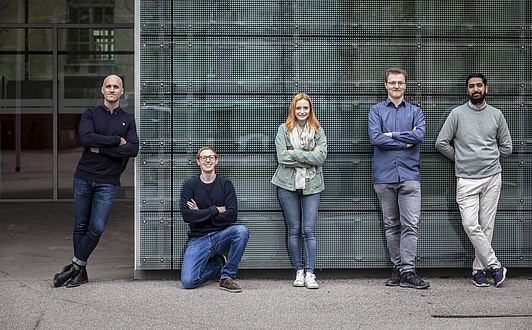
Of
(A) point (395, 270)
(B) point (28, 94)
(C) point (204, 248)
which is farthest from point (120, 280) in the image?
(B) point (28, 94)

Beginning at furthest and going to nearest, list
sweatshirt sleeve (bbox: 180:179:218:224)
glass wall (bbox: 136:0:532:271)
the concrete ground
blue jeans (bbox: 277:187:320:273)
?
glass wall (bbox: 136:0:532:271)
blue jeans (bbox: 277:187:320:273)
sweatshirt sleeve (bbox: 180:179:218:224)
the concrete ground

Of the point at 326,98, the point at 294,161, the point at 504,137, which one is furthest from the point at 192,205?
the point at 504,137

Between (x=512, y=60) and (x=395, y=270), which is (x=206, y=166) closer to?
(x=395, y=270)

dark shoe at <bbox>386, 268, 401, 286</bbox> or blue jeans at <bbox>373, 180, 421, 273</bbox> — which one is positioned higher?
A: blue jeans at <bbox>373, 180, 421, 273</bbox>

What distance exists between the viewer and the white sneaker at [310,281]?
22.0 ft

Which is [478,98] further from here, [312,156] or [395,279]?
[395,279]

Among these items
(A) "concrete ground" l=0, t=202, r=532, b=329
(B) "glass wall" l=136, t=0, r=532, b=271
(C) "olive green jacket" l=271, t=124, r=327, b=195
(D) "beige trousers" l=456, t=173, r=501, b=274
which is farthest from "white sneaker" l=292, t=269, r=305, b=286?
(D) "beige trousers" l=456, t=173, r=501, b=274

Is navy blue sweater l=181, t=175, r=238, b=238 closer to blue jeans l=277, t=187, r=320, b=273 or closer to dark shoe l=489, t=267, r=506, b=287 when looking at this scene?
blue jeans l=277, t=187, r=320, b=273

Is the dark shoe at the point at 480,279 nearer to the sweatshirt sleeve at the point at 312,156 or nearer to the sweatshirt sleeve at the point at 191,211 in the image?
the sweatshirt sleeve at the point at 312,156

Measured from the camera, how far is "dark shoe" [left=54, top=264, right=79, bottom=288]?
6.62 m

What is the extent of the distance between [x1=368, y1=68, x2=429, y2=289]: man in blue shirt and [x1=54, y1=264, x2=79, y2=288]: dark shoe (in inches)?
125

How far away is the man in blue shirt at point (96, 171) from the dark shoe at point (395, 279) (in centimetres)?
289

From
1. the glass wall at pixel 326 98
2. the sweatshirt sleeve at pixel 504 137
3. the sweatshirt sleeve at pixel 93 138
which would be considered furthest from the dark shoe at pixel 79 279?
the sweatshirt sleeve at pixel 504 137

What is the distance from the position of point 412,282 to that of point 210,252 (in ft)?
6.69
